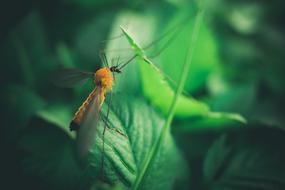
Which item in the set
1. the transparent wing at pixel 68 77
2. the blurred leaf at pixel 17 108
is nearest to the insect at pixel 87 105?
the transparent wing at pixel 68 77

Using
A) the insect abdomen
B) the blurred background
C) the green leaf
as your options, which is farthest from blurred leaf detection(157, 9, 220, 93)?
the insect abdomen

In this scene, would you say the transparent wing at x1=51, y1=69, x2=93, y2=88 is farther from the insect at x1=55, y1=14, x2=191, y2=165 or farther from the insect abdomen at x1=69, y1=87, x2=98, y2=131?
the insect abdomen at x1=69, y1=87, x2=98, y2=131

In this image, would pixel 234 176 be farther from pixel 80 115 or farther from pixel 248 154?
pixel 80 115

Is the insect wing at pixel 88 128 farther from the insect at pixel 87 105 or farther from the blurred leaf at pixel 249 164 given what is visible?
the blurred leaf at pixel 249 164

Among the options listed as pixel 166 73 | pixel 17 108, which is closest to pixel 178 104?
pixel 166 73

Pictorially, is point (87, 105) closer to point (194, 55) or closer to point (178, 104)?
point (178, 104)

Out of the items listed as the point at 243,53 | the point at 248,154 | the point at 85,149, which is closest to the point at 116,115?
the point at 85,149

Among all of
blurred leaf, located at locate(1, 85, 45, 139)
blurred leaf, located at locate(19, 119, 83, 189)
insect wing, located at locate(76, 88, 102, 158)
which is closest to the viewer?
insect wing, located at locate(76, 88, 102, 158)
